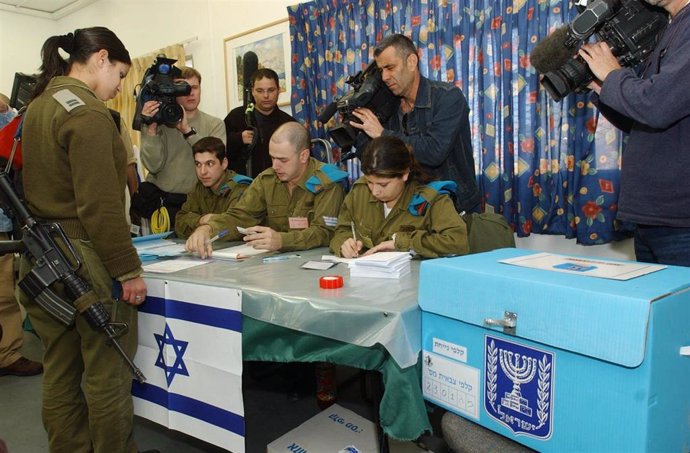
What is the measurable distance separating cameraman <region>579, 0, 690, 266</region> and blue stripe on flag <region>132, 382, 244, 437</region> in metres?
1.16

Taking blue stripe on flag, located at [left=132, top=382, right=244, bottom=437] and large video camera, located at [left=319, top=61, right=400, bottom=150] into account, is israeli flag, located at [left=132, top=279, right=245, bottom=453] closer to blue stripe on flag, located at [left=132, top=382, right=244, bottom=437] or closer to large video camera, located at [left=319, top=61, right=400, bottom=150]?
blue stripe on flag, located at [left=132, top=382, right=244, bottom=437]

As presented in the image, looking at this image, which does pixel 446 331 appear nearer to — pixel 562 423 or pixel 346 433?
pixel 562 423

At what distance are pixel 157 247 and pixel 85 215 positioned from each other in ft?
2.89

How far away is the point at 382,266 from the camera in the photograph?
51.9 inches

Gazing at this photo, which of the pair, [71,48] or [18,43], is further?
[18,43]

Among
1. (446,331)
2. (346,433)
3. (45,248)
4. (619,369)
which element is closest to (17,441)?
(45,248)

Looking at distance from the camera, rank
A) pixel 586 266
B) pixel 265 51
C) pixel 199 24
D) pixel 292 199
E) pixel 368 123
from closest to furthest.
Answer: pixel 586 266, pixel 368 123, pixel 292 199, pixel 265 51, pixel 199 24

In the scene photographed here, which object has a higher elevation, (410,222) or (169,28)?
(169,28)

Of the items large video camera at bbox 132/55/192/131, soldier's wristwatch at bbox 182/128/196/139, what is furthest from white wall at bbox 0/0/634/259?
large video camera at bbox 132/55/192/131

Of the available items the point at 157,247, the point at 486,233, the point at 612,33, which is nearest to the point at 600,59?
the point at 612,33

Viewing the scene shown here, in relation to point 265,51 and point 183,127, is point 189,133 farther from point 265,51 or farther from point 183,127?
point 265,51

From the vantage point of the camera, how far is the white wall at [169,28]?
3658 mm

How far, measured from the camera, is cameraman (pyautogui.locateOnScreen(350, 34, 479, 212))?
1928 mm

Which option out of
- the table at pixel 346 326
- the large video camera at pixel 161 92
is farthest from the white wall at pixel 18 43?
the table at pixel 346 326
